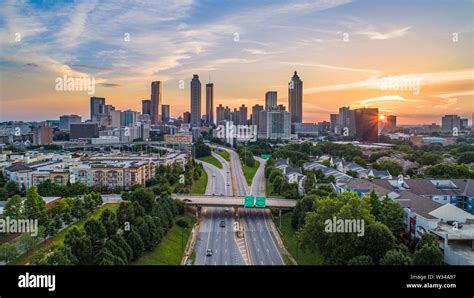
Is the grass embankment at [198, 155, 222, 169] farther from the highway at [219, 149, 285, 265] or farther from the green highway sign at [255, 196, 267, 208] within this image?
the green highway sign at [255, 196, 267, 208]

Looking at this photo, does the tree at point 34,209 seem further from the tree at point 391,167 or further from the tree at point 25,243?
the tree at point 391,167

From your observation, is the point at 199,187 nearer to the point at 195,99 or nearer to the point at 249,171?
the point at 249,171

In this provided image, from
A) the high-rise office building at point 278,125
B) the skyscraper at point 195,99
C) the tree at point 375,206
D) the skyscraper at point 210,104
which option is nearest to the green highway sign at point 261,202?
the tree at point 375,206

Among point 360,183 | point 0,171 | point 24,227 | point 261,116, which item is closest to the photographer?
point 24,227

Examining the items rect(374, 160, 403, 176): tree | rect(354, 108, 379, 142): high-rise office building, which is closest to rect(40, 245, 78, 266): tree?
Answer: rect(374, 160, 403, 176): tree
